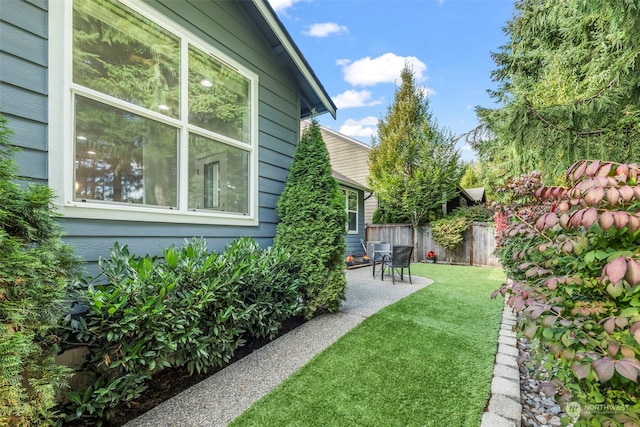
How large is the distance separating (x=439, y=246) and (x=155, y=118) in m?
12.3

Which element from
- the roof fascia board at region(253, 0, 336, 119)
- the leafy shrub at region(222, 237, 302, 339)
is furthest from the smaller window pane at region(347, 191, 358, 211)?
the leafy shrub at region(222, 237, 302, 339)

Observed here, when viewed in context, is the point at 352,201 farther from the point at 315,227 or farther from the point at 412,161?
the point at 315,227

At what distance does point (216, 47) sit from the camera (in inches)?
139

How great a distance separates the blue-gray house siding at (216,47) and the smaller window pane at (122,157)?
0.26 metres

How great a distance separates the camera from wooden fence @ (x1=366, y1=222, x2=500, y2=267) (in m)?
11.4

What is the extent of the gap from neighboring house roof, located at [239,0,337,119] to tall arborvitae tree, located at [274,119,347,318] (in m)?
1.08

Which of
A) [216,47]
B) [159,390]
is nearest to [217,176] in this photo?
[216,47]

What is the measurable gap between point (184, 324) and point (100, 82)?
2.38 metres

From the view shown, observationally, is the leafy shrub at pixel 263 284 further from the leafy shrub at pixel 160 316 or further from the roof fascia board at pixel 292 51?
the roof fascia board at pixel 292 51

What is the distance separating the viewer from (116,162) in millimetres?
2783

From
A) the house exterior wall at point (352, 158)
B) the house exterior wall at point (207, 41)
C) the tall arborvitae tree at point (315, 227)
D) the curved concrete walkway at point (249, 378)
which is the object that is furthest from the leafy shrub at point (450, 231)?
the house exterior wall at point (207, 41)

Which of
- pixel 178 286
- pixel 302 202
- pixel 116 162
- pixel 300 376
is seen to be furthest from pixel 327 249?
pixel 116 162

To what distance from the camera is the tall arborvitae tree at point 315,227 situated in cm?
394

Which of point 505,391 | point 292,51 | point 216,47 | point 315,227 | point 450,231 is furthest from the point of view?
point 450,231
